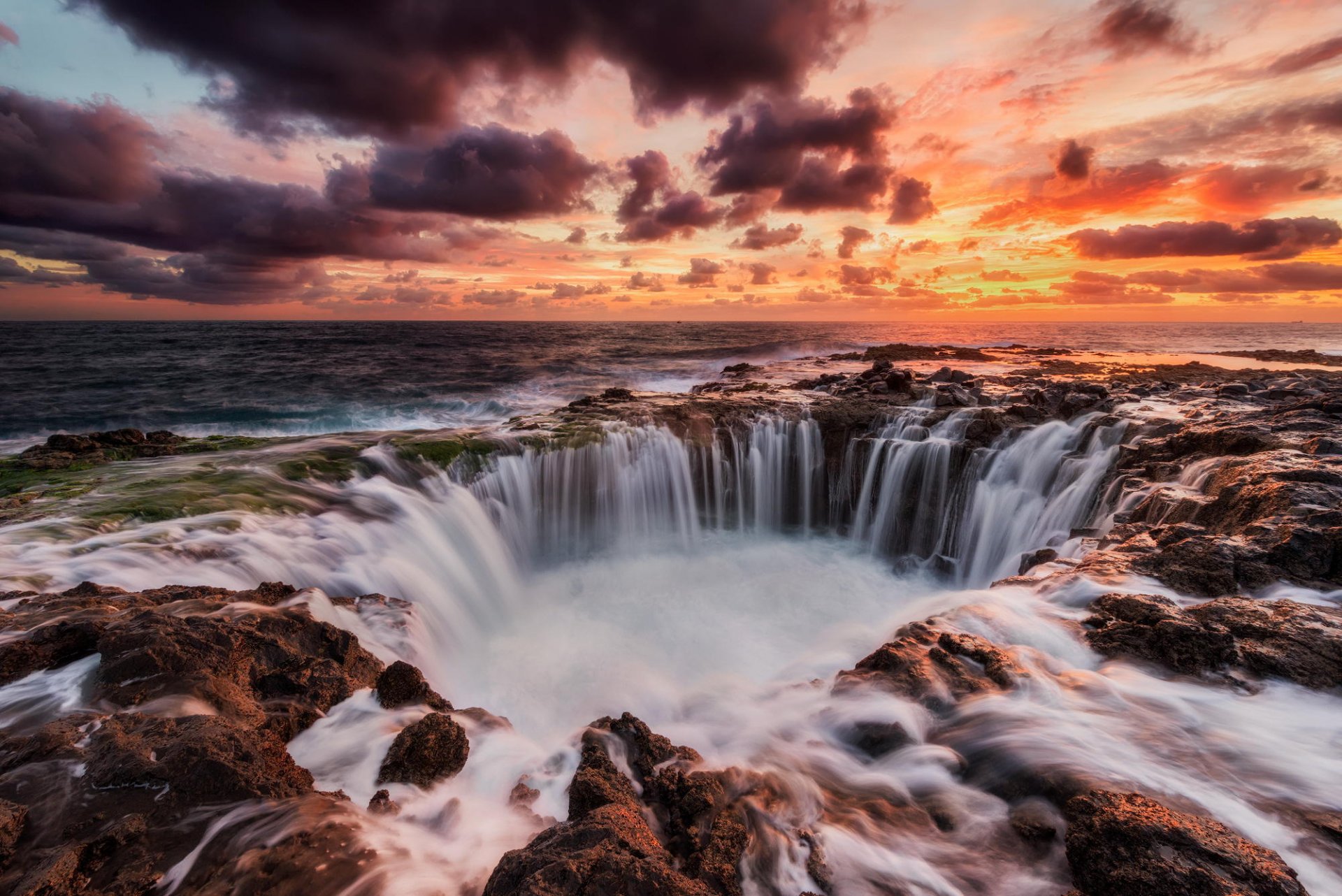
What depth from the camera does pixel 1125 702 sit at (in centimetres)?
414

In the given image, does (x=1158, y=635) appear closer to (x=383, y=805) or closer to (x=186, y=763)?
(x=383, y=805)

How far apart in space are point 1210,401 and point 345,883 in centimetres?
1707

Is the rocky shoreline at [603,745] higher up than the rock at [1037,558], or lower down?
higher up

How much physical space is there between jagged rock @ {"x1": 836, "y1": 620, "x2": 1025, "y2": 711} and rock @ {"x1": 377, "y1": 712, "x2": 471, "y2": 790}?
3319mm

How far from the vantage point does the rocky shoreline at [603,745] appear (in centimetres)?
249

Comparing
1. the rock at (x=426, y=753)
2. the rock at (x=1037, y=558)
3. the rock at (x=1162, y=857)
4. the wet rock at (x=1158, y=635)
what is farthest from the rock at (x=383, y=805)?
the rock at (x=1037, y=558)

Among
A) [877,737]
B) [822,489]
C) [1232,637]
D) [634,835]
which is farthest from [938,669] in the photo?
[822,489]

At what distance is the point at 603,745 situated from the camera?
13.7ft

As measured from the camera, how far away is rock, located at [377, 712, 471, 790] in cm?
374

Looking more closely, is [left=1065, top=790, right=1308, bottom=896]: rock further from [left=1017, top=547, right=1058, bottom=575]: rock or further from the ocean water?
the ocean water

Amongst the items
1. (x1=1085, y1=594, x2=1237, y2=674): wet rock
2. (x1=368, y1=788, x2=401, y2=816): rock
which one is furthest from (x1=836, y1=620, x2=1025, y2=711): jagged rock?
(x1=368, y1=788, x2=401, y2=816): rock

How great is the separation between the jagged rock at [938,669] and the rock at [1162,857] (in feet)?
5.02

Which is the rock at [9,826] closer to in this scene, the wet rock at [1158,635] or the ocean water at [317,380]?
the wet rock at [1158,635]

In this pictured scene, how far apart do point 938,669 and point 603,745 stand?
296 cm
